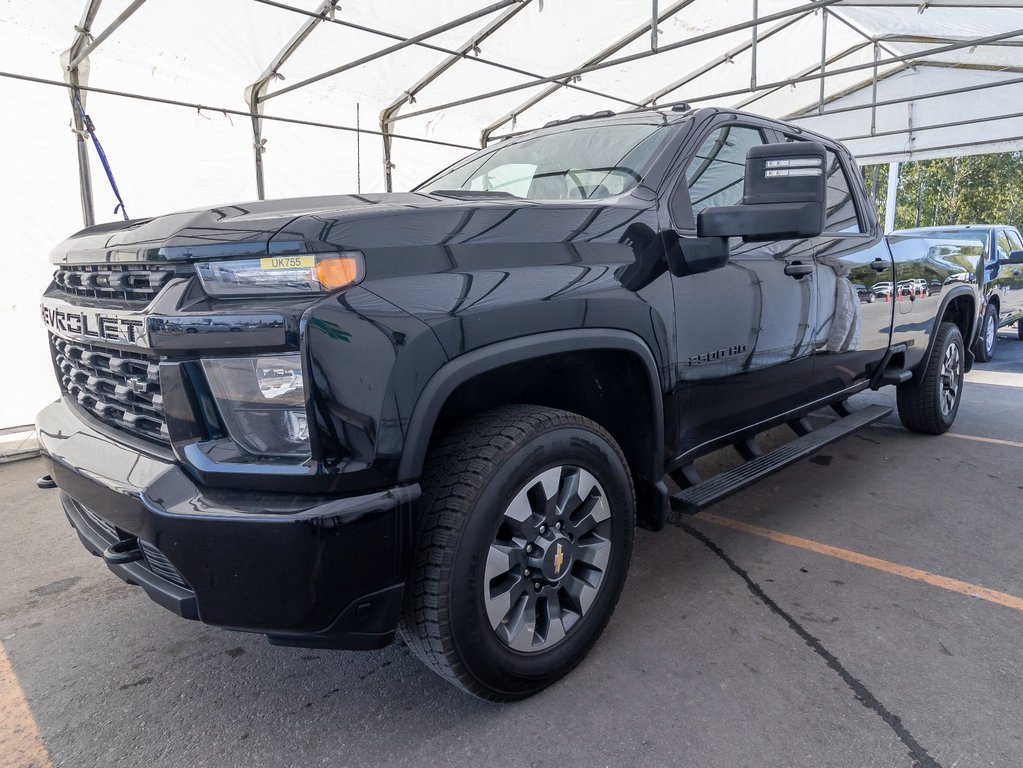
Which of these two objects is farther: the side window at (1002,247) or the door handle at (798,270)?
the side window at (1002,247)

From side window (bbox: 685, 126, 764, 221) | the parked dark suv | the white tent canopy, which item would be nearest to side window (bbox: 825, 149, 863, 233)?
side window (bbox: 685, 126, 764, 221)

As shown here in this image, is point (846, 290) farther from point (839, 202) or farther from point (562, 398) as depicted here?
point (562, 398)

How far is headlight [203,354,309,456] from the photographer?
5.24ft

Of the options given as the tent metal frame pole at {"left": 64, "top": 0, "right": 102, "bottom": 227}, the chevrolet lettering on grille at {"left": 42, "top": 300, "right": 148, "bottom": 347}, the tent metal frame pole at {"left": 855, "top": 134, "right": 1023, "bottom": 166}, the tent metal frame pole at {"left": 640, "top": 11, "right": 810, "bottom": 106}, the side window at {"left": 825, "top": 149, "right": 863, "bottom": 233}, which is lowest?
the chevrolet lettering on grille at {"left": 42, "top": 300, "right": 148, "bottom": 347}

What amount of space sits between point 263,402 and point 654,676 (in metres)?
1.50

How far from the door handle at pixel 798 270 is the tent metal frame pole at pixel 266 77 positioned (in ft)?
20.5

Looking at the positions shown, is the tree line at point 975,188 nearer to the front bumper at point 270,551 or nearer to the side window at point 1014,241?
the side window at point 1014,241

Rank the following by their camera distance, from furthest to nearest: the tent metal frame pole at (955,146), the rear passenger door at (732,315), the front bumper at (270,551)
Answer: the tent metal frame pole at (955,146), the rear passenger door at (732,315), the front bumper at (270,551)

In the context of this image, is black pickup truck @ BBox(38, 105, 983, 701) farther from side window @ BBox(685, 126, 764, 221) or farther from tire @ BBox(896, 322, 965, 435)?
tire @ BBox(896, 322, 965, 435)

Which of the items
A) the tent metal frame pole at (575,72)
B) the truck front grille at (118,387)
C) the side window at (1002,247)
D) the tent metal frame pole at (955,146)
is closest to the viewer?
the truck front grille at (118,387)

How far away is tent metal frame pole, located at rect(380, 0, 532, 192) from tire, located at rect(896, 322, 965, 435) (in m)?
5.82

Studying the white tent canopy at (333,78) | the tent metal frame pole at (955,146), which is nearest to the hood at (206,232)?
the white tent canopy at (333,78)

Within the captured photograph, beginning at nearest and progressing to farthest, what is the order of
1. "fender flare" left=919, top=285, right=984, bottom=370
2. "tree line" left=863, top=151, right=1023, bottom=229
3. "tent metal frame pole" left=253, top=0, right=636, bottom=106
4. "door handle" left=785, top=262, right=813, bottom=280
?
"door handle" left=785, top=262, right=813, bottom=280 → "fender flare" left=919, top=285, right=984, bottom=370 → "tent metal frame pole" left=253, top=0, right=636, bottom=106 → "tree line" left=863, top=151, right=1023, bottom=229

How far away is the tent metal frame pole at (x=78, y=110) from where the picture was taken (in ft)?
19.7
